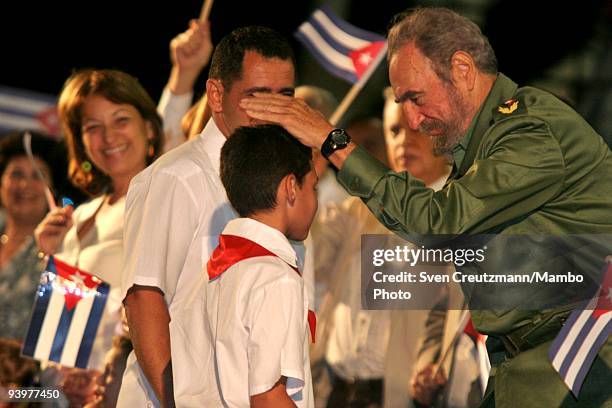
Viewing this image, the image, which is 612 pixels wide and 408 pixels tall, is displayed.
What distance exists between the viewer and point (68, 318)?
5.23 meters

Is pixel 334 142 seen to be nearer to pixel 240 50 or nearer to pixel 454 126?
pixel 454 126

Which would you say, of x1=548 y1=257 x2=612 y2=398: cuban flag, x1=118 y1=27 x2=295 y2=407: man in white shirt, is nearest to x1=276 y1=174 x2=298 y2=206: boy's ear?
x1=118 y1=27 x2=295 y2=407: man in white shirt

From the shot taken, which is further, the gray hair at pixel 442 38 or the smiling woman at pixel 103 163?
the smiling woman at pixel 103 163

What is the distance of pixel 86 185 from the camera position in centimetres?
565

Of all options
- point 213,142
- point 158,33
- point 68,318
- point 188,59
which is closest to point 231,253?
point 213,142

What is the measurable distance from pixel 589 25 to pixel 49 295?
508cm

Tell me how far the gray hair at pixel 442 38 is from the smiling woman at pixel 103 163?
1.80 meters

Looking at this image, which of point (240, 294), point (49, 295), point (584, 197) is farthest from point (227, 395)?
point (49, 295)

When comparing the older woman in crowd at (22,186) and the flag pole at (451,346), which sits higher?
the older woman in crowd at (22,186)

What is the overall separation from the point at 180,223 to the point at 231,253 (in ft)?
1.45

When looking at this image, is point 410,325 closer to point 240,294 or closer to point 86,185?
point 86,185

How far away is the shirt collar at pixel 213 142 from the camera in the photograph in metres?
4.11

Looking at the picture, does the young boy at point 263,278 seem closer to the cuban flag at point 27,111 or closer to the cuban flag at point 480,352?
the cuban flag at point 480,352

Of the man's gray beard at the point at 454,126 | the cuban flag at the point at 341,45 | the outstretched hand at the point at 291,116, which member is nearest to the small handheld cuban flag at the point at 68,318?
the outstretched hand at the point at 291,116
